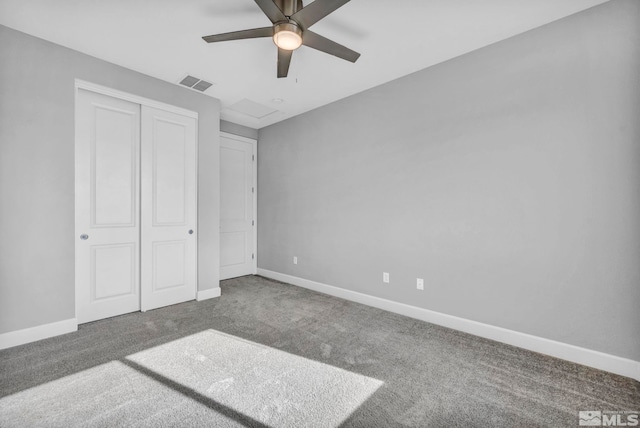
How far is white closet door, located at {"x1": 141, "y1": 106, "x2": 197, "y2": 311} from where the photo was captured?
10.8 ft

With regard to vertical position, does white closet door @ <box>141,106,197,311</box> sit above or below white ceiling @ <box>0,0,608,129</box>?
below

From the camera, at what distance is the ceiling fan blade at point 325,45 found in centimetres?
202

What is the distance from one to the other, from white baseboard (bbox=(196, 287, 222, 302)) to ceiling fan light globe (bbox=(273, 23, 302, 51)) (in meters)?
3.11

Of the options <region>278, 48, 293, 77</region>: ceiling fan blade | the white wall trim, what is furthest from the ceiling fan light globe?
the white wall trim

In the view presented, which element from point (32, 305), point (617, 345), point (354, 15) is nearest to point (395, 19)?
point (354, 15)

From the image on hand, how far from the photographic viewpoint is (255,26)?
2.43 m

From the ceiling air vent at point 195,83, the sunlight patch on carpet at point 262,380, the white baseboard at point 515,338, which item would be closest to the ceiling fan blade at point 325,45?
the ceiling air vent at point 195,83

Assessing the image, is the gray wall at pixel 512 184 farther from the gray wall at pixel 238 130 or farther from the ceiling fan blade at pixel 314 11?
the gray wall at pixel 238 130

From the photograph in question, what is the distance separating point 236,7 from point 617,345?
384 cm

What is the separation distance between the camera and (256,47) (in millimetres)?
2707

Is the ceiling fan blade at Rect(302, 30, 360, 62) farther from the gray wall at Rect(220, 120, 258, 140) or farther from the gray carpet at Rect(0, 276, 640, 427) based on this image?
the gray wall at Rect(220, 120, 258, 140)
